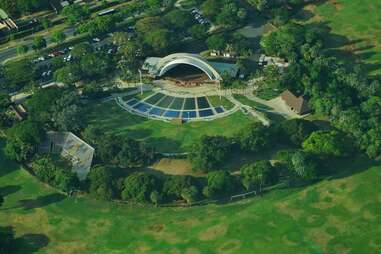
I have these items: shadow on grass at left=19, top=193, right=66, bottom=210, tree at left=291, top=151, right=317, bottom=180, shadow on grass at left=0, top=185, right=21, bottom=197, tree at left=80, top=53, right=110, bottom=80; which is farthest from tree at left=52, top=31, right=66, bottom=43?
tree at left=291, top=151, right=317, bottom=180

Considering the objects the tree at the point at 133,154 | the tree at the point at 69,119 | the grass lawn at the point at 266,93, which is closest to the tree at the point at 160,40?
the grass lawn at the point at 266,93

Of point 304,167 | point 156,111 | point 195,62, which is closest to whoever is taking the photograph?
point 304,167

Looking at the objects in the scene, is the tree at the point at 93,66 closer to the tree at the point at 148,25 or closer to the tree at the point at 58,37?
the tree at the point at 58,37

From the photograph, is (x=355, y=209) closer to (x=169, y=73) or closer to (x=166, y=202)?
(x=166, y=202)

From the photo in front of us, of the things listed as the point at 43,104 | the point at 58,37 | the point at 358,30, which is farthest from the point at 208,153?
the point at 358,30

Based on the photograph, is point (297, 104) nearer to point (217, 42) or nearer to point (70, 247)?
point (217, 42)

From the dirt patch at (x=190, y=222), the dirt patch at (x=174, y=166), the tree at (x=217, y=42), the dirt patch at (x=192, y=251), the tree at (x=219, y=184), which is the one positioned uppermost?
the tree at (x=217, y=42)
